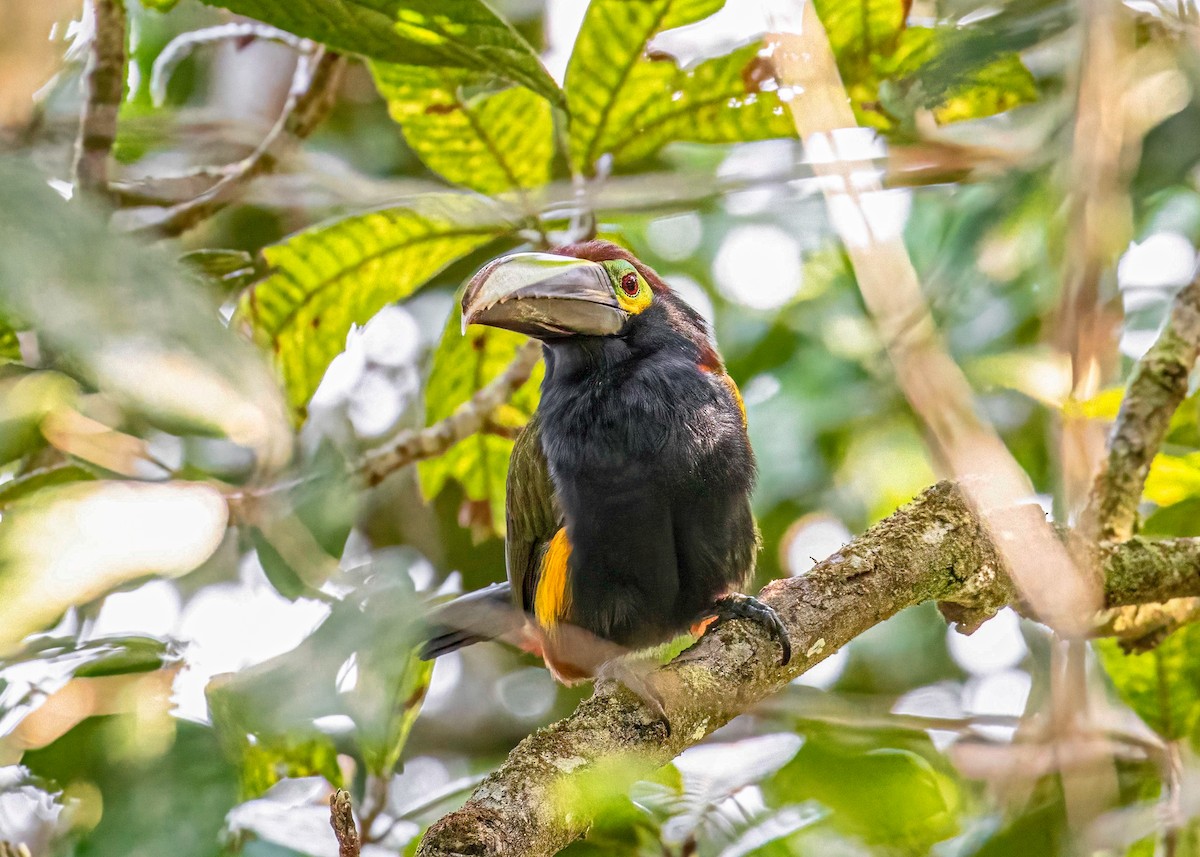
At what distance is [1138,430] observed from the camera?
2607 mm

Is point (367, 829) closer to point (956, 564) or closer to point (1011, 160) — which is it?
point (956, 564)

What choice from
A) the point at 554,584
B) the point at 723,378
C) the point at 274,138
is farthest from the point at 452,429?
the point at 274,138

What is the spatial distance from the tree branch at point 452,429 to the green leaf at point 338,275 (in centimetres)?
42

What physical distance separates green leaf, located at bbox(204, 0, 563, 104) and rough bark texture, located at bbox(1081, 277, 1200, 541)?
166 cm

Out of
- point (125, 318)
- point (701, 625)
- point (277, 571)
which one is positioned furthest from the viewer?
point (701, 625)

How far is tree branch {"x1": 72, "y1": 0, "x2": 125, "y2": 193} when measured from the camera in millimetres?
2398

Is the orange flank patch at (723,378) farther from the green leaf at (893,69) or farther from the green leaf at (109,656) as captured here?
the green leaf at (109,656)

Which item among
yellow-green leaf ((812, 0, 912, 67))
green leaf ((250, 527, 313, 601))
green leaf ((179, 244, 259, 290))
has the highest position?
yellow-green leaf ((812, 0, 912, 67))

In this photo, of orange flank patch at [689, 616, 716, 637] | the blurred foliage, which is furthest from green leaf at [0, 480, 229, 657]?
orange flank patch at [689, 616, 716, 637]

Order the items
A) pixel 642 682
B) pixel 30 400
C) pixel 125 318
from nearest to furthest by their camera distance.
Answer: pixel 125 318
pixel 30 400
pixel 642 682

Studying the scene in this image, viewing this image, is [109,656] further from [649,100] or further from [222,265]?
[649,100]

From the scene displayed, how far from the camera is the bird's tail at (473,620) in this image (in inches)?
118

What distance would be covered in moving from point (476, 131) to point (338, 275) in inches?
20.3

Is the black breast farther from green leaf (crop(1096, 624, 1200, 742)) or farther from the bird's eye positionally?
green leaf (crop(1096, 624, 1200, 742))
